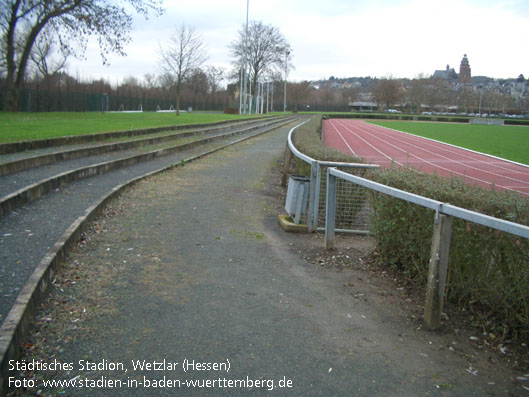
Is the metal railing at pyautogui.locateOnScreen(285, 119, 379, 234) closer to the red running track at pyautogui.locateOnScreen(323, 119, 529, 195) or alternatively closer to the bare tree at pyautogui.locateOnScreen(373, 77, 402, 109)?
the red running track at pyautogui.locateOnScreen(323, 119, 529, 195)

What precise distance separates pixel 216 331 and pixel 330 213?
109 inches

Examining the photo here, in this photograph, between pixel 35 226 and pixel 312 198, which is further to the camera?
pixel 312 198

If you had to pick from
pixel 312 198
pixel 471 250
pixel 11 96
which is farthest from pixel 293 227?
pixel 11 96

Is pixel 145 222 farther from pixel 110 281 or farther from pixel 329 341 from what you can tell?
pixel 329 341

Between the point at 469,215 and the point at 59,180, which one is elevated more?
the point at 469,215

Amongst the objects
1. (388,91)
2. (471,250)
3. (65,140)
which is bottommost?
(471,250)

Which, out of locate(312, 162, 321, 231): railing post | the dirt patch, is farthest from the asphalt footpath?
locate(312, 162, 321, 231): railing post

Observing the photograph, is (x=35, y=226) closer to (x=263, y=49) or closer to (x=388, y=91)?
(x=263, y=49)

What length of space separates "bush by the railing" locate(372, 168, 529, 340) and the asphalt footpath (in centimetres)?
58

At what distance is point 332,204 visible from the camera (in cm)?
615

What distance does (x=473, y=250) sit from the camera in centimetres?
392

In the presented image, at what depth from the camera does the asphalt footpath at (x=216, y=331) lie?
3084 mm

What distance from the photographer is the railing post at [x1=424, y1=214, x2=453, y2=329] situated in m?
3.76

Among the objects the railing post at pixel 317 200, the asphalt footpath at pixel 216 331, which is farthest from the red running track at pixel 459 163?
the asphalt footpath at pixel 216 331
